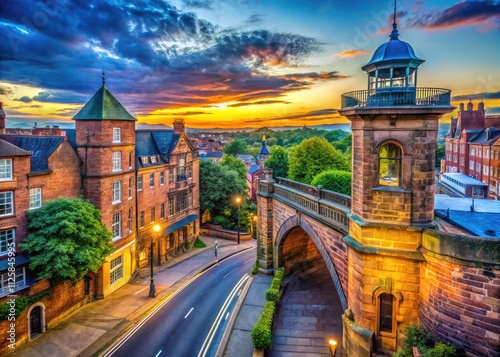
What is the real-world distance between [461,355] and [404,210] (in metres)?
5.04

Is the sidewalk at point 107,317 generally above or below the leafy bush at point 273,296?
below

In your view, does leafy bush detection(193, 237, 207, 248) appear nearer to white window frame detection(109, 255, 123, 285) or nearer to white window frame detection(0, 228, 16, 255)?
white window frame detection(109, 255, 123, 285)

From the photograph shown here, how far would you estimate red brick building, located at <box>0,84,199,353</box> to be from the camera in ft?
69.7

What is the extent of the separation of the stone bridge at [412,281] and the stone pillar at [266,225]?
30.6 ft

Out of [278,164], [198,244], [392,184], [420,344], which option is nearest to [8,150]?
[392,184]

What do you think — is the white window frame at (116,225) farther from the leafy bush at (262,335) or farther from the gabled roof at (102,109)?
the leafy bush at (262,335)

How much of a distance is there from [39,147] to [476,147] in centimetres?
5895

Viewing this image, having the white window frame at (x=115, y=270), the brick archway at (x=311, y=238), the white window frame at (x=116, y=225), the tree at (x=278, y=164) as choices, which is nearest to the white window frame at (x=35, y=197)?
the white window frame at (x=116, y=225)

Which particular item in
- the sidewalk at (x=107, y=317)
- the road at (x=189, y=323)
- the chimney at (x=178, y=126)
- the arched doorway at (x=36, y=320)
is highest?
the chimney at (x=178, y=126)

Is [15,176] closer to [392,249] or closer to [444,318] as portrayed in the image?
[392,249]

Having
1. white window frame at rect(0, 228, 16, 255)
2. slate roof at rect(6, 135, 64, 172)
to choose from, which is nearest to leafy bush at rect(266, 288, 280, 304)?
white window frame at rect(0, 228, 16, 255)

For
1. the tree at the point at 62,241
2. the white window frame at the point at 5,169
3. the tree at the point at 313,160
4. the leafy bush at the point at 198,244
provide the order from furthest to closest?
the tree at the point at 313,160
the leafy bush at the point at 198,244
the tree at the point at 62,241
the white window frame at the point at 5,169

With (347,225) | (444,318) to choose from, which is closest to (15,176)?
(347,225)

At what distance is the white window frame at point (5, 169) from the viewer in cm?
2072
